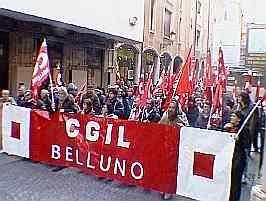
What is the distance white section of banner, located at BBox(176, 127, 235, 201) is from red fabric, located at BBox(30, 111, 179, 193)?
0.15 metres

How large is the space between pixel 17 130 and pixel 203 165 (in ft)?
13.5

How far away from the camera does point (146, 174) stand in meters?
7.45

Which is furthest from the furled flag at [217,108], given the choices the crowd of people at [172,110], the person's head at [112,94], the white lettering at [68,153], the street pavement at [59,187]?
the white lettering at [68,153]

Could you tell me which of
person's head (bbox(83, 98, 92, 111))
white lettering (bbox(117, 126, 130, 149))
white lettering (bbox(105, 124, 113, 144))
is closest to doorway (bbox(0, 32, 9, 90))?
person's head (bbox(83, 98, 92, 111))

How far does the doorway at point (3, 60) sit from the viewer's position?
664 inches

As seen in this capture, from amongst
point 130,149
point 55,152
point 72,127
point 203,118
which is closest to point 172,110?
point 130,149

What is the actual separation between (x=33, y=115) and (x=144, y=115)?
10.2ft

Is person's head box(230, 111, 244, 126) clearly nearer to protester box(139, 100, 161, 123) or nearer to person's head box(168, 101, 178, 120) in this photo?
person's head box(168, 101, 178, 120)

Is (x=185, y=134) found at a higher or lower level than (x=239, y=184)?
higher

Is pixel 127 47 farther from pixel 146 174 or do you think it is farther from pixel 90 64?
pixel 146 174

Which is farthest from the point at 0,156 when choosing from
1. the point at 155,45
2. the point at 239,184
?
the point at 155,45

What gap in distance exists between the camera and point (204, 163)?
6.79 m

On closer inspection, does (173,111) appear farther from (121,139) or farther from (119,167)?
(119,167)

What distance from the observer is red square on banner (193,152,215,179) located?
6695 mm
